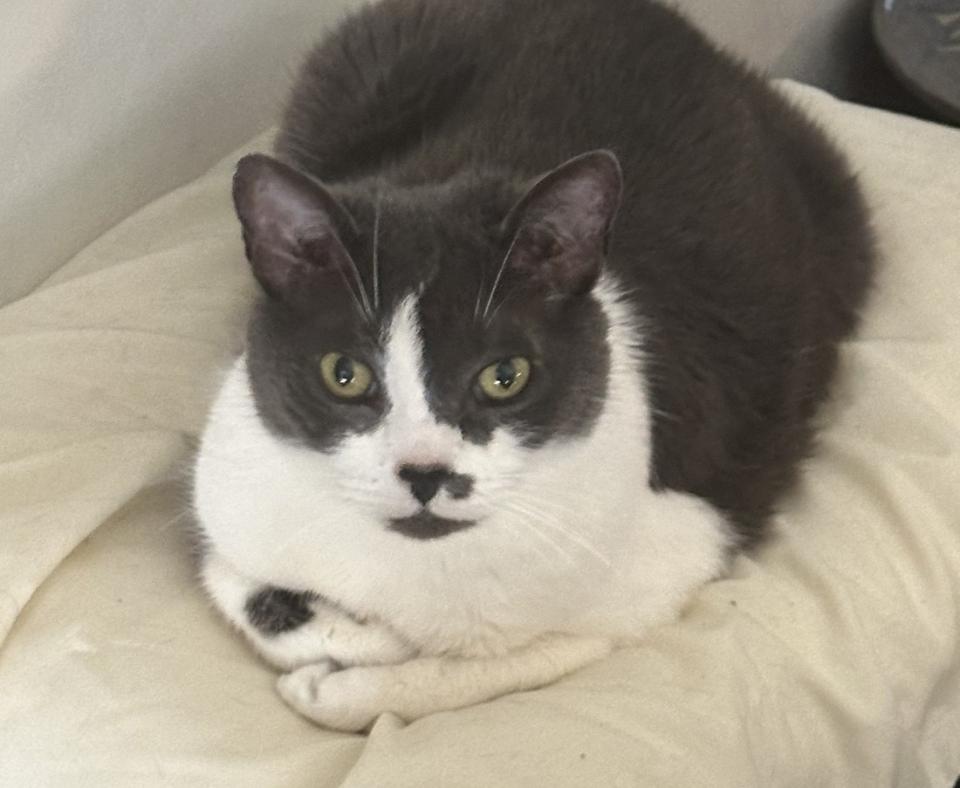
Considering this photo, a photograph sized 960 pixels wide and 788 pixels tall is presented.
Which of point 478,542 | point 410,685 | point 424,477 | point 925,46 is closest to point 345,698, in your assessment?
point 410,685

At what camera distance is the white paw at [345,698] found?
42.3 inches

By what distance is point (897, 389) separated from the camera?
1.37 meters

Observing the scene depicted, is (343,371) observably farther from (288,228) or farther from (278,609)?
(278,609)

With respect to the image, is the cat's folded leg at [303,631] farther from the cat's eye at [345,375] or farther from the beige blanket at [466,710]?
the cat's eye at [345,375]

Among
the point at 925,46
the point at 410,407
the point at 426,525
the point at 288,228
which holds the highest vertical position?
the point at 288,228

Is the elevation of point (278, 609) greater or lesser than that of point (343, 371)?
lesser

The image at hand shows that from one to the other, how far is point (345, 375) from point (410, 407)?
0.23ft

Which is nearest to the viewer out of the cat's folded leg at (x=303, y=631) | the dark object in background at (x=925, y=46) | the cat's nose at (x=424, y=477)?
the cat's nose at (x=424, y=477)

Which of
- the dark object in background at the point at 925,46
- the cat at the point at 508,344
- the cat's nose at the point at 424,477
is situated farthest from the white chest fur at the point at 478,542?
the dark object in background at the point at 925,46

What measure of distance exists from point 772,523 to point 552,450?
17.0 inches

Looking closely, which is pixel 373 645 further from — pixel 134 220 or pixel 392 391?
pixel 134 220

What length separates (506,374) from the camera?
936mm

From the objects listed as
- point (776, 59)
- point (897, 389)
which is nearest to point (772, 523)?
point (897, 389)

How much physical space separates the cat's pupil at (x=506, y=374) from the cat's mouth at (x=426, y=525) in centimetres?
12
